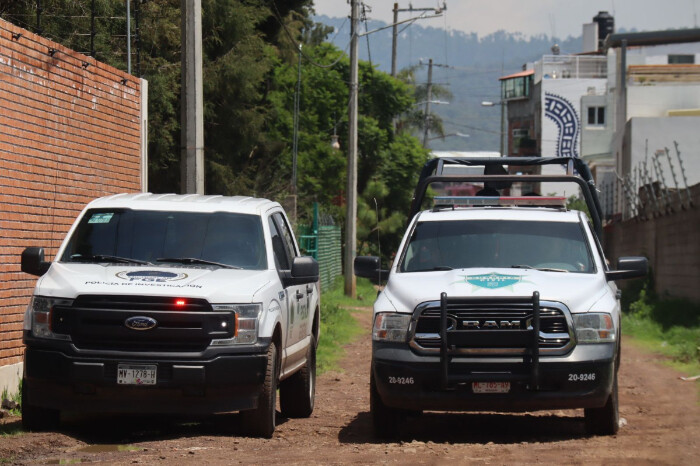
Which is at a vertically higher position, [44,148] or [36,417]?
[44,148]

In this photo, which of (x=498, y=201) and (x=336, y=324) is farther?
(x=336, y=324)

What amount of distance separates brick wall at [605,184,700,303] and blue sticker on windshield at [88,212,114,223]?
16.4m

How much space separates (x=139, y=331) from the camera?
900cm

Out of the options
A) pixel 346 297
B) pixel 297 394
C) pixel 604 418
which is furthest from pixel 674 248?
pixel 604 418

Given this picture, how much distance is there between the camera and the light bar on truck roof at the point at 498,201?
11.9 metres

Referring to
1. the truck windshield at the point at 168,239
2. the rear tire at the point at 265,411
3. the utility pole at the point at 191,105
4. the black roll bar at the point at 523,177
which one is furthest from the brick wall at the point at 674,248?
the rear tire at the point at 265,411

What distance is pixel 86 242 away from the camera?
1012cm

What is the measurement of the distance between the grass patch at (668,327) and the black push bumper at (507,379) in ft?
26.3

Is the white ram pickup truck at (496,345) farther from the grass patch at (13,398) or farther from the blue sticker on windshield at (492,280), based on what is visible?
the grass patch at (13,398)

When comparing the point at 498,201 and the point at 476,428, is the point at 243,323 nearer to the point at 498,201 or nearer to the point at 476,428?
the point at 476,428

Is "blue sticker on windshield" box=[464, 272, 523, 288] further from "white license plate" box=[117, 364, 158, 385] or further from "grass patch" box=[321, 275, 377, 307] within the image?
"grass patch" box=[321, 275, 377, 307]

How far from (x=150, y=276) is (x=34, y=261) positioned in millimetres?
1172

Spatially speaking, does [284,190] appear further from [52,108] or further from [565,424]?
[565,424]

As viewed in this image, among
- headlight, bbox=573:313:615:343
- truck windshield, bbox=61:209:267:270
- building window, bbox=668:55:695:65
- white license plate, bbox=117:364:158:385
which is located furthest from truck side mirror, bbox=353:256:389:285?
building window, bbox=668:55:695:65
